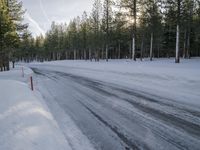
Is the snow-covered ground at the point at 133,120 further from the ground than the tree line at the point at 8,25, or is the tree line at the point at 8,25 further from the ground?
the tree line at the point at 8,25

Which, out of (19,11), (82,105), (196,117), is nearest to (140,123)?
(196,117)

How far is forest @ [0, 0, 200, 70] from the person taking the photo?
36969 mm

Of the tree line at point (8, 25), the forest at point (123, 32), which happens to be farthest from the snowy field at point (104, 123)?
the tree line at point (8, 25)

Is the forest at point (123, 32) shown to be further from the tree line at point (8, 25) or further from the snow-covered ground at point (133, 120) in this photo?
the snow-covered ground at point (133, 120)

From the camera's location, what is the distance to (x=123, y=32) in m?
59.6

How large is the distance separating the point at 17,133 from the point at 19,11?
43493 millimetres

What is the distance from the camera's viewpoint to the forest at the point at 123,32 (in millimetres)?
36969

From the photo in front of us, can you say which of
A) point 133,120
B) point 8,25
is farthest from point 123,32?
point 133,120

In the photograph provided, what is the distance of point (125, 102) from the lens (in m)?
11.3

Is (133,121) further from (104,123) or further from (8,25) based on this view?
(8,25)

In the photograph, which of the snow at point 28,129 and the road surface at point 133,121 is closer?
the snow at point 28,129

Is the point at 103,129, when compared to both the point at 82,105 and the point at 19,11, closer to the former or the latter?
the point at 82,105

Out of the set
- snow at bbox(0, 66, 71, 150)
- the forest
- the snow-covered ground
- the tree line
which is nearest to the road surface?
the snow-covered ground

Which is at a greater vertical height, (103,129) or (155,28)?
(155,28)
